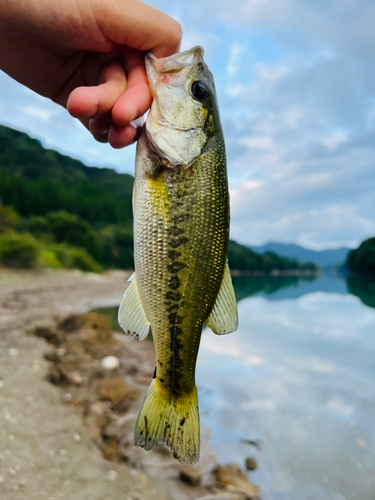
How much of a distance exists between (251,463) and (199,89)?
7.41 m

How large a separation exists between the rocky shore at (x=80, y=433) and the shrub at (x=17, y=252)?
17738 millimetres

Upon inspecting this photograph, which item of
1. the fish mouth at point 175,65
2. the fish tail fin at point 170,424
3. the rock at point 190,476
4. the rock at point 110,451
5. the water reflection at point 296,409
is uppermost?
the fish mouth at point 175,65

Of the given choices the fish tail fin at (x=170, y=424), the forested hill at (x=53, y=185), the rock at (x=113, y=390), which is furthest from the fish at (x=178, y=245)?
the forested hill at (x=53, y=185)

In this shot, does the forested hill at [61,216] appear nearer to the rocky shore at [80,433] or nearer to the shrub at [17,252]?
the shrub at [17,252]

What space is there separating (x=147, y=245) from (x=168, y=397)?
3.34 ft

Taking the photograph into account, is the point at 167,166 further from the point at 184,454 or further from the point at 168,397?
the point at 184,454

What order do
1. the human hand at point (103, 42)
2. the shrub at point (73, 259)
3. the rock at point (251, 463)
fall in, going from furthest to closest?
the shrub at point (73, 259) < the rock at point (251, 463) < the human hand at point (103, 42)

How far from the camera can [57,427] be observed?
653 cm

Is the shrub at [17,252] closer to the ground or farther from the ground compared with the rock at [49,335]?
farther from the ground

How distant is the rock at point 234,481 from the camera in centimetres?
605

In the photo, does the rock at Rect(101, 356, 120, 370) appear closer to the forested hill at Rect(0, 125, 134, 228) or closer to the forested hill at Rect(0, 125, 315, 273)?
the forested hill at Rect(0, 125, 315, 273)

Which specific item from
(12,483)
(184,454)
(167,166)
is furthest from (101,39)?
(12,483)

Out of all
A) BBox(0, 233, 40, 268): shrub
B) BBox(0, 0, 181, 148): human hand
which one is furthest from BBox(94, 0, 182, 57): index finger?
BBox(0, 233, 40, 268): shrub

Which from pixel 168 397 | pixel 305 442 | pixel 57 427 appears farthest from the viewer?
pixel 305 442
